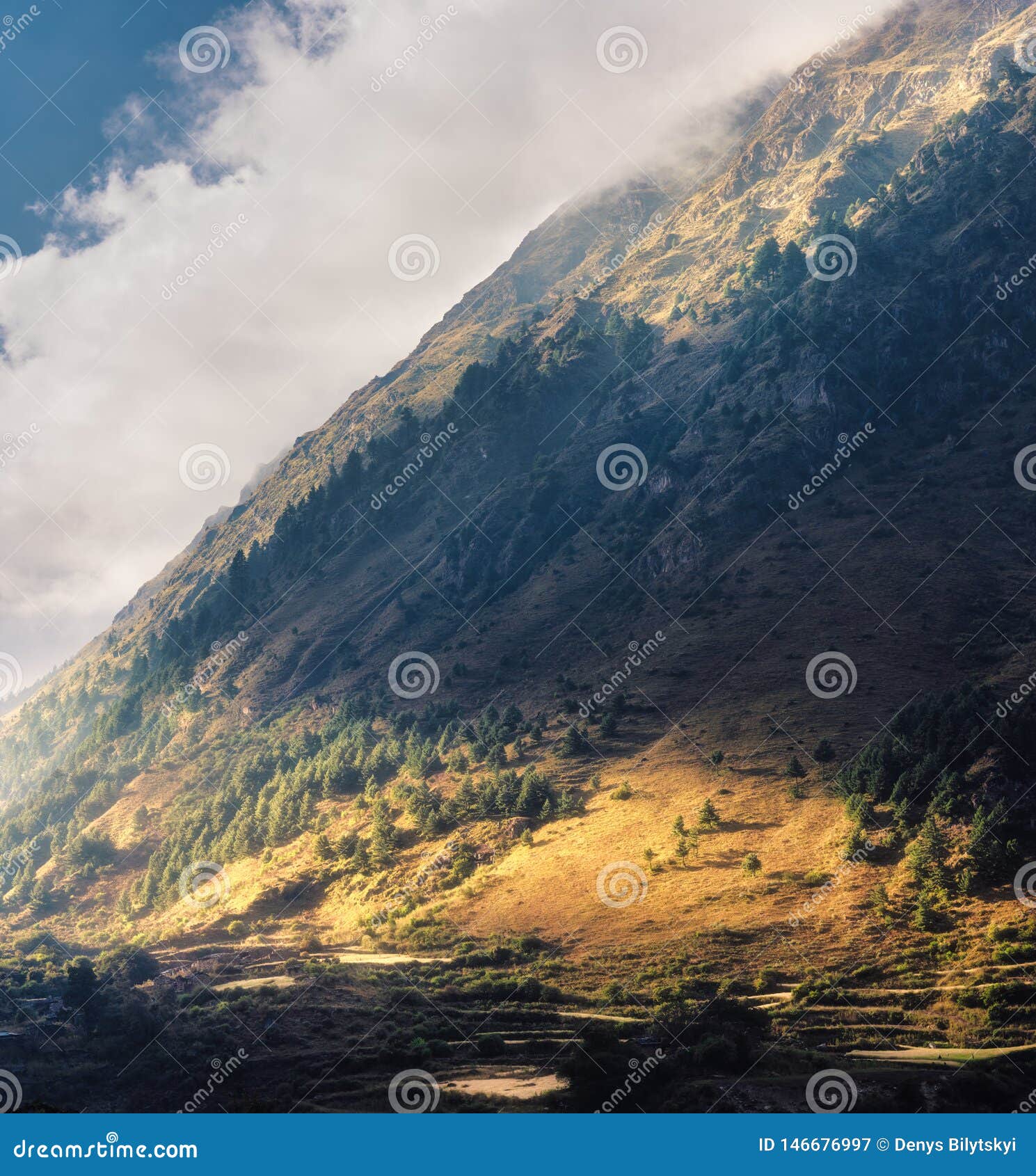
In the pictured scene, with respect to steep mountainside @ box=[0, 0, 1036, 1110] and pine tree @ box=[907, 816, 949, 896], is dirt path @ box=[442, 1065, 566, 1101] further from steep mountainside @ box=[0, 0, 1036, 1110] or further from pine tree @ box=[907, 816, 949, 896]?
pine tree @ box=[907, 816, 949, 896]

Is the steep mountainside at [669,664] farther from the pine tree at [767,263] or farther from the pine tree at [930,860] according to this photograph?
the pine tree at [767,263]

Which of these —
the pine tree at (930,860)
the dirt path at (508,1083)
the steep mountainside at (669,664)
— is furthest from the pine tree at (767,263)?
the dirt path at (508,1083)

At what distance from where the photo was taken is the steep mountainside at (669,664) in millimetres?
64812

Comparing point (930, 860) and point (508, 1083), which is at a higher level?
point (508, 1083)

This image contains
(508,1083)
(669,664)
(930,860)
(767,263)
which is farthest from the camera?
(767,263)

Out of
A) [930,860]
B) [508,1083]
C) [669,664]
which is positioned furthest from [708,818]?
[669,664]

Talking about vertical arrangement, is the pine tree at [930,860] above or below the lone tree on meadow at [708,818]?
below

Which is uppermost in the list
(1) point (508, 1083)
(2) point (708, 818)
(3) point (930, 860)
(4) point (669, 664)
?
(4) point (669, 664)

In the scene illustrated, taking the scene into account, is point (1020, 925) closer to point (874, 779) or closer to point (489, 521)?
point (874, 779)

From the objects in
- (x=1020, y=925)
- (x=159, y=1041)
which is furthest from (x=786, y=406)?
(x=159, y=1041)

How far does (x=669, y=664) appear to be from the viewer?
105312mm

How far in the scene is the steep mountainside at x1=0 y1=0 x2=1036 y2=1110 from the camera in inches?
2552

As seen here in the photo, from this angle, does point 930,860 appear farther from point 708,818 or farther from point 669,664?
point 669,664

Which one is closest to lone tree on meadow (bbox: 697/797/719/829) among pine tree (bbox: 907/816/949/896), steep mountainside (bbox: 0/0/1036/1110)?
steep mountainside (bbox: 0/0/1036/1110)
